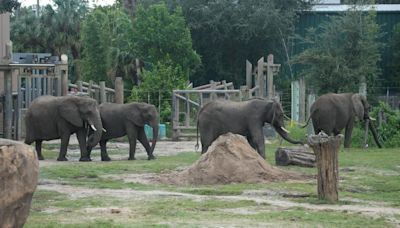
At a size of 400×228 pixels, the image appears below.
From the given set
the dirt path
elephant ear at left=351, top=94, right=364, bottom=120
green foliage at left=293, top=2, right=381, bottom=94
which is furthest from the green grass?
green foliage at left=293, top=2, right=381, bottom=94

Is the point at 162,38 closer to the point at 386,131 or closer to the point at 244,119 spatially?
the point at 386,131

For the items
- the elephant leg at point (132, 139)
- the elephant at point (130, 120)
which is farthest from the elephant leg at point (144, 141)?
the elephant leg at point (132, 139)

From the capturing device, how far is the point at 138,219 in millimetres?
12797

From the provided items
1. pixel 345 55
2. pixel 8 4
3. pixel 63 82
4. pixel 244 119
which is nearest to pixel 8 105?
pixel 63 82

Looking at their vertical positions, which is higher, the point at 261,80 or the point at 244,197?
the point at 261,80

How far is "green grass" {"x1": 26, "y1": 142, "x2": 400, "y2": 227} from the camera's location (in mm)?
12578

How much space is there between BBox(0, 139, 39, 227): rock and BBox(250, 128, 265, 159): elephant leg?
12.8 metres

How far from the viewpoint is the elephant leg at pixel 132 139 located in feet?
79.0

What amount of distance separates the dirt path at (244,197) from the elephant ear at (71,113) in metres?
6.41

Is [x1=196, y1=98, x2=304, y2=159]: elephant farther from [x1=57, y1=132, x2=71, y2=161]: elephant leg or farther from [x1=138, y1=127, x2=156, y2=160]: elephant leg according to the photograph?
[x1=57, y1=132, x2=71, y2=161]: elephant leg

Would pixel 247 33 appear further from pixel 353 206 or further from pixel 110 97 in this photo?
pixel 353 206

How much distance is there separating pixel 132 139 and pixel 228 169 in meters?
6.91

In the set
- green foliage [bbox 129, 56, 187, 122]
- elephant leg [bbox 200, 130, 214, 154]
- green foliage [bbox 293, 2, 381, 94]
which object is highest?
green foliage [bbox 293, 2, 381, 94]

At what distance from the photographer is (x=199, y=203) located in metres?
14.5
